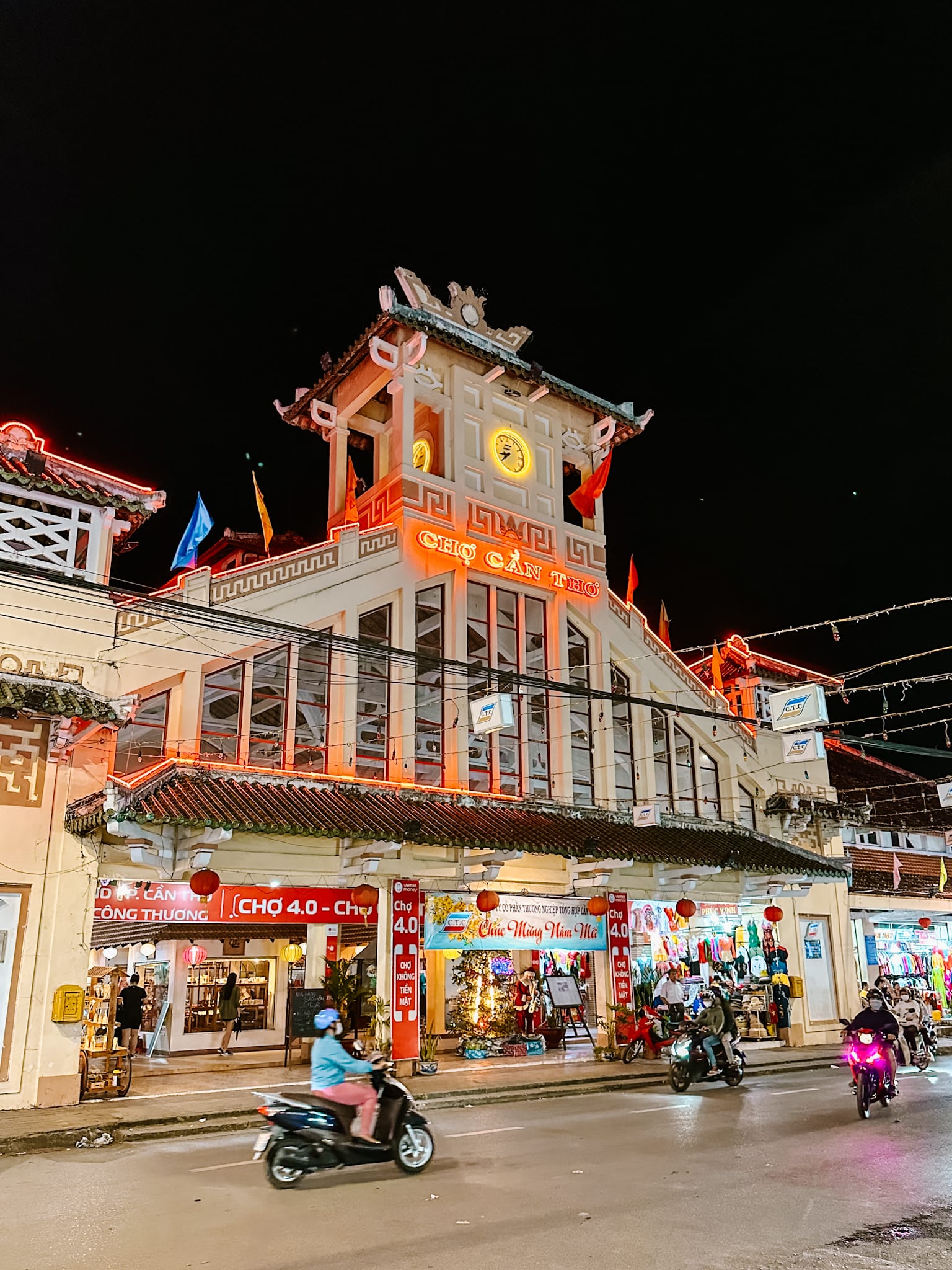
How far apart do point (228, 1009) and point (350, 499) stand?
36.9 ft

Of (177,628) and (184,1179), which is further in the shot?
(177,628)

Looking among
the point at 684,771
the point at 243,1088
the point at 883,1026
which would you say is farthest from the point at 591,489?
the point at 243,1088

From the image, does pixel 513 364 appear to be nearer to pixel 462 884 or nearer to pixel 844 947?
pixel 462 884

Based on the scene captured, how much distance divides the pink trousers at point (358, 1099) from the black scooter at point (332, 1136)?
0.05 metres

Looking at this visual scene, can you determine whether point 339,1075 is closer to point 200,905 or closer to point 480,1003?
point 200,905

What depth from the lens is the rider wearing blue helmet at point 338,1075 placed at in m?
9.68

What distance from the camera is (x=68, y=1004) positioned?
1411 centimetres

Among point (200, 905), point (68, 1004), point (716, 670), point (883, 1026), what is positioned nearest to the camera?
point (883, 1026)

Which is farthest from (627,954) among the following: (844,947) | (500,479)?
(500,479)

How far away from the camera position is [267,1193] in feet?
29.7

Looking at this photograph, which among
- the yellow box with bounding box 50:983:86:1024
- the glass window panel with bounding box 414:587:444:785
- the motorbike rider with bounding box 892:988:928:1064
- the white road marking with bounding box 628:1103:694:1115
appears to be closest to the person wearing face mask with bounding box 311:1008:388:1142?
the white road marking with bounding box 628:1103:694:1115

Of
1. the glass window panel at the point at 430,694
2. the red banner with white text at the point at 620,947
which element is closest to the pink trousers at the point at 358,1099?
the glass window panel at the point at 430,694

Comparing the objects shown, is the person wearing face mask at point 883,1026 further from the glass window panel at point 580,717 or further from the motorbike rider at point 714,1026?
the glass window panel at point 580,717

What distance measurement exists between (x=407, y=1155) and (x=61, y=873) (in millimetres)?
7391
